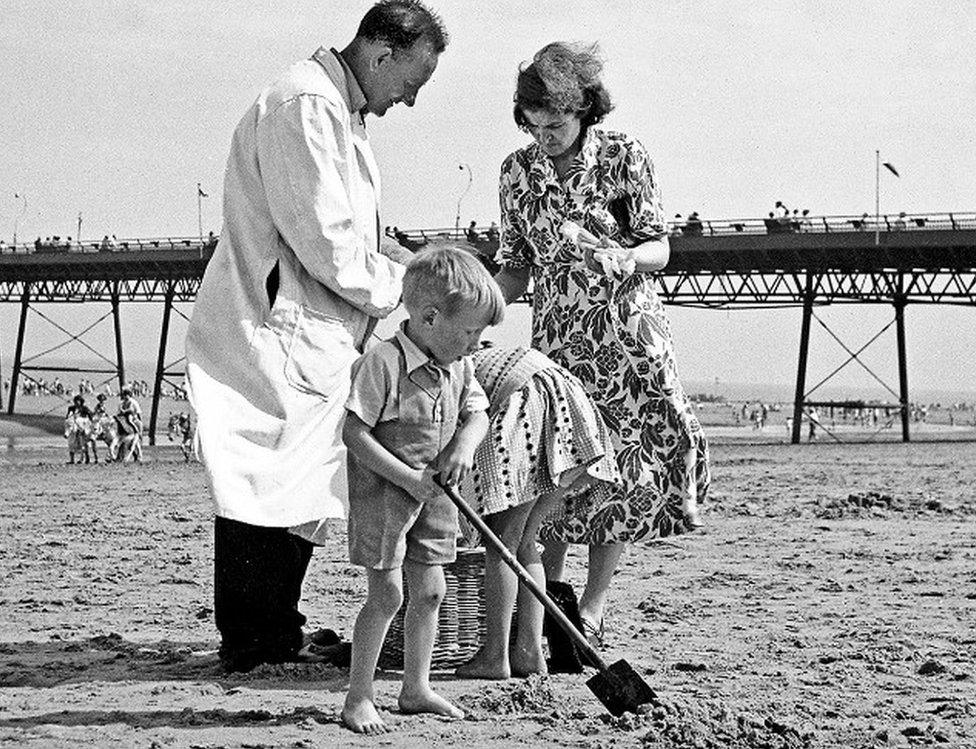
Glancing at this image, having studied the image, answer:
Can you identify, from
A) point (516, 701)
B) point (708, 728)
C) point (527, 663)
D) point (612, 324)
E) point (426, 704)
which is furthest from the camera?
point (612, 324)

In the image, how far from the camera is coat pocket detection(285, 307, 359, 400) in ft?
15.9

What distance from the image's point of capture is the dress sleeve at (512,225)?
5.73m

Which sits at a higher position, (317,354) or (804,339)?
(804,339)

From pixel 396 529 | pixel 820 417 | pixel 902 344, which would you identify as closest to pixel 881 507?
pixel 396 529

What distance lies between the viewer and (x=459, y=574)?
5.36m

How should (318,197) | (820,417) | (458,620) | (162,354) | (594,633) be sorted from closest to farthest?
(318,197)
(458,620)
(594,633)
(162,354)
(820,417)

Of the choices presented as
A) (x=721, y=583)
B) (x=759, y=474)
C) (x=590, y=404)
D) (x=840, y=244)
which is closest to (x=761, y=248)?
(x=840, y=244)

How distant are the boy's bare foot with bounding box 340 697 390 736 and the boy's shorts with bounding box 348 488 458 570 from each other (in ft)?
1.18

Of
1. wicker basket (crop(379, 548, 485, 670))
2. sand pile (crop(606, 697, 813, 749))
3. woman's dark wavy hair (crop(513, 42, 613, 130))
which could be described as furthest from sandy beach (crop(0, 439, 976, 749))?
woman's dark wavy hair (crop(513, 42, 613, 130))

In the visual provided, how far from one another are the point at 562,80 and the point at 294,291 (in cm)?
120

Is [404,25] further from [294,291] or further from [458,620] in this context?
[458,620]

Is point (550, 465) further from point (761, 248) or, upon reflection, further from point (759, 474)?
point (761, 248)

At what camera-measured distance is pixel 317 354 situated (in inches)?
193

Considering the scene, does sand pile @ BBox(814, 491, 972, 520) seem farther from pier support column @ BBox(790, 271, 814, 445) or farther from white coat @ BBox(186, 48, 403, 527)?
pier support column @ BBox(790, 271, 814, 445)
